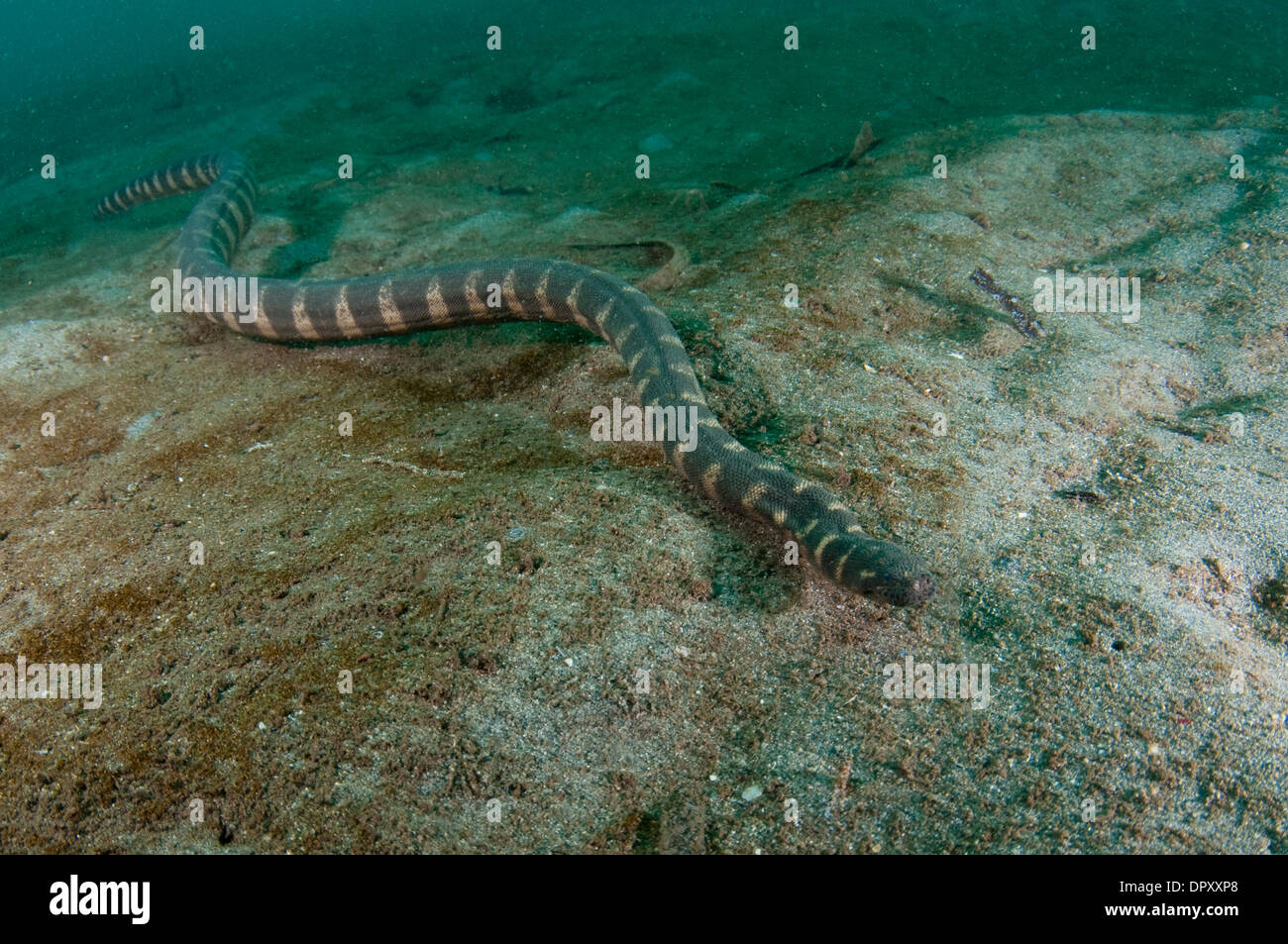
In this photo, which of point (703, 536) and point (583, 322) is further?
point (583, 322)

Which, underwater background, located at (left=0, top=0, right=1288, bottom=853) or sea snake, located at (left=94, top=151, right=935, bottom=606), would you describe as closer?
underwater background, located at (left=0, top=0, right=1288, bottom=853)

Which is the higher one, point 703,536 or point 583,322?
point 583,322

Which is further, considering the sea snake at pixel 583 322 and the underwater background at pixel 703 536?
the sea snake at pixel 583 322
